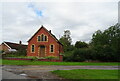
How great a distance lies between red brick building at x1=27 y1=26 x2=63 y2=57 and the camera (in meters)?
36.0

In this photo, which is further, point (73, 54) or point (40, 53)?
point (40, 53)

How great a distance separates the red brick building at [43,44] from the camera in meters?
36.0

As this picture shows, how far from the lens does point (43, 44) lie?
36625mm

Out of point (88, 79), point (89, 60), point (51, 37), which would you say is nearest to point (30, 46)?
point (51, 37)

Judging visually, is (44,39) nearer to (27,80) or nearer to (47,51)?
(47,51)

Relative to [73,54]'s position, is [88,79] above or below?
below

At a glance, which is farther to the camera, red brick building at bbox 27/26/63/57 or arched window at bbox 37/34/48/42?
arched window at bbox 37/34/48/42

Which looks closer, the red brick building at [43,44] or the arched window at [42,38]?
the red brick building at [43,44]

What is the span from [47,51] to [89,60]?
11221 millimetres

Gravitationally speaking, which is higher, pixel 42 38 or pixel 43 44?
pixel 42 38

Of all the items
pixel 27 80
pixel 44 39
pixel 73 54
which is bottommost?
pixel 27 80

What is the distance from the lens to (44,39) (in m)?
36.8

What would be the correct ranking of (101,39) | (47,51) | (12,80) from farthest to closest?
(101,39) → (47,51) → (12,80)

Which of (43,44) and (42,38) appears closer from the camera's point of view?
(43,44)
